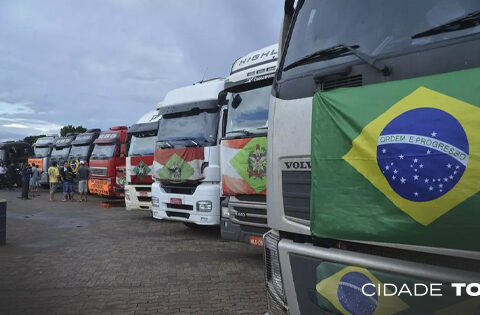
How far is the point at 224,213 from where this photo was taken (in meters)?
Result: 6.76

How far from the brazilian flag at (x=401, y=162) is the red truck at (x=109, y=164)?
1358 centimetres

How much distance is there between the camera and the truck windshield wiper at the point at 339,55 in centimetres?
252

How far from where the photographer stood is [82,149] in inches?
767

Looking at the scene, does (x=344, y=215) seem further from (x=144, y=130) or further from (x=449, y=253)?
(x=144, y=130)

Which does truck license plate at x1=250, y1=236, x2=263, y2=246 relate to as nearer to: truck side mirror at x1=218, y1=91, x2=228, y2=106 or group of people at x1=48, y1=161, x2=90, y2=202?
truck side mirror at x1=218, y1=91, x2=228, y2=106

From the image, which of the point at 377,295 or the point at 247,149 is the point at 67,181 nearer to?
the point at 247,149

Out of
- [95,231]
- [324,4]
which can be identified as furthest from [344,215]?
[95,231]

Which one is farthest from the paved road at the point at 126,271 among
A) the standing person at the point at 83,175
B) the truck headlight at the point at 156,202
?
the standing person at the point at 83,175

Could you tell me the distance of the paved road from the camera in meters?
4.78

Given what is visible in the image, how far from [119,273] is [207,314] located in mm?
2222

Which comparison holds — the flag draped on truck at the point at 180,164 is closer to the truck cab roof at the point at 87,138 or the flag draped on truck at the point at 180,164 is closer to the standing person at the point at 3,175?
the truck cab roof at the point at 87,138

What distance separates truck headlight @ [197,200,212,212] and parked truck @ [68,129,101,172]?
12.4 meters

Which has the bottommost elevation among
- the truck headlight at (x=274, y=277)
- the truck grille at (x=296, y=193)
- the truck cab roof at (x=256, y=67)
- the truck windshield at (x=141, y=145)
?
the truck headlight at (x=274, y=277)

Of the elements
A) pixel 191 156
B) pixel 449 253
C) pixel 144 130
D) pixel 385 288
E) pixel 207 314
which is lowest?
pixel 207 314
